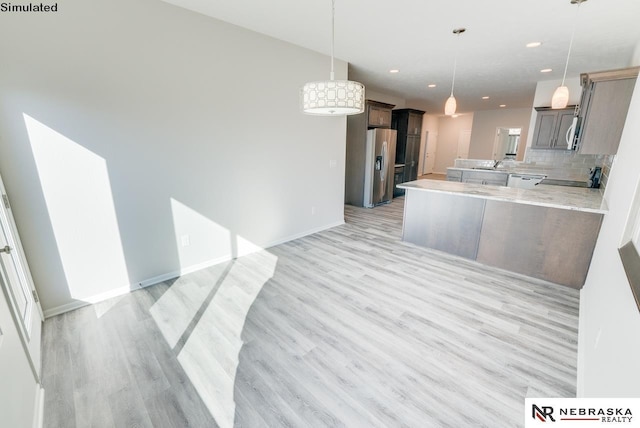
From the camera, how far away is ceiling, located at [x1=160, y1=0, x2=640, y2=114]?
257 cm

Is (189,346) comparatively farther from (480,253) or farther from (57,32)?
(480,253)

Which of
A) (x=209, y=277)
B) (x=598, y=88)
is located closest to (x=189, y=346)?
(x=209, y=277)

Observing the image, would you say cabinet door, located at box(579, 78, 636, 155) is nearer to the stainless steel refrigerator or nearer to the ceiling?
the ceiling

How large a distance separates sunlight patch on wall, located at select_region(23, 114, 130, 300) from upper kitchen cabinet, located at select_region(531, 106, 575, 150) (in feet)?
23.2

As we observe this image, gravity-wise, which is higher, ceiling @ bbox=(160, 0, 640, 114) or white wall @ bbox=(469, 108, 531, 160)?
ceiling @ bbox=(160, 0, 640, 114)

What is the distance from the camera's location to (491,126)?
Result: 392 inches

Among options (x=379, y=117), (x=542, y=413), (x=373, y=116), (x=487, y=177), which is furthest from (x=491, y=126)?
(x=542, y=413)

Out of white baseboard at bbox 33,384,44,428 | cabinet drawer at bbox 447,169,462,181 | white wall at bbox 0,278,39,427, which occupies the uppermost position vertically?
cabinet drawer at bbox 447,169,462,181

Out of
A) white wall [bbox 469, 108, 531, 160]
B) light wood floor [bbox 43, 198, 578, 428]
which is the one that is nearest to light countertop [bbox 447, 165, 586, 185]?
light wood floor [bbox 43, 198, 578, 428]

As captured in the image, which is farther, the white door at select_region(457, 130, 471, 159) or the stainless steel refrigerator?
the white door at select_region(457, 130, 471, 159)

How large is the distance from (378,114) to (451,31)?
10.2 feet

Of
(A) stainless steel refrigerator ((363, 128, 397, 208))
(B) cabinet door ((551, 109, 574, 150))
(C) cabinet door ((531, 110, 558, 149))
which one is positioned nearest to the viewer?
(B) cabinet door ((551, 109, 574, 150))

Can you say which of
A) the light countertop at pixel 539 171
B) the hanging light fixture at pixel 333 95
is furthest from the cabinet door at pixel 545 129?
the hanging light fixture at pixel 333 95

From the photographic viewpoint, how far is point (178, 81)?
2.77 m
